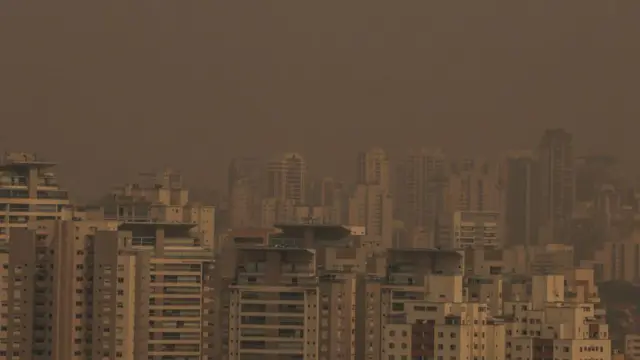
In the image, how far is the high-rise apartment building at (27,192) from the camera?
53.7ft

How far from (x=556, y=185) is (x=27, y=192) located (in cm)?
295

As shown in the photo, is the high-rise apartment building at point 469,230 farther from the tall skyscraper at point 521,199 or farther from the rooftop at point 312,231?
the rooftop at point 312,231

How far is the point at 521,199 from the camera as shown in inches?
643

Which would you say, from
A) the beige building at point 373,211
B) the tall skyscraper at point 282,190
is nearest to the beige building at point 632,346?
the beige building at point 373,211

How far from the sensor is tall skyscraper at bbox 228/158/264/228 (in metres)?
15.9

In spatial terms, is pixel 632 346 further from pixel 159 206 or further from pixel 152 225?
pixel 159 206

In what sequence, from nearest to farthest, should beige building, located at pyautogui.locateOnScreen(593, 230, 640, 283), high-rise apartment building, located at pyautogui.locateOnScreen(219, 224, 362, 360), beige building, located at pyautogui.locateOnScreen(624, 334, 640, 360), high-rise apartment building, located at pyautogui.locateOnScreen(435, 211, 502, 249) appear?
beige building, located at pyautogui.locateOnScreen(624, 334, 640, 360) → high-rise apartment building, located at pyautogui.locateOnScreen(219, 224, 362, 360) → high-rise apartment building, located at pyautogui.locateOnScreen(435, 211, 502, 249) → beige building, located at pyautogui.locateOnScreen(593, 230, 640, 283)

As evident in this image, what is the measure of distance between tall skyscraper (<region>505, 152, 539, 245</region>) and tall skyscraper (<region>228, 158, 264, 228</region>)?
131 centimetres

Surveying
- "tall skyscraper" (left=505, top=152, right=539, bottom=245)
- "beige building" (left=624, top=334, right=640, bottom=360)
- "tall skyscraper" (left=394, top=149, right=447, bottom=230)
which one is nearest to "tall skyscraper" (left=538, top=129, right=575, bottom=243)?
"tall skyscraper" (left=505, top=152, right=539, bottom=245)

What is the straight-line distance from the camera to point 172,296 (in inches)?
607

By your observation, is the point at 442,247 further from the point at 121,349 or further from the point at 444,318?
the point at 444,318

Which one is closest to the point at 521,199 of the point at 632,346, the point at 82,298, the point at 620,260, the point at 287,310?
the point at 620,260

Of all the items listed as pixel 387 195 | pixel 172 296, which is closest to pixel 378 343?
pixel 172 296

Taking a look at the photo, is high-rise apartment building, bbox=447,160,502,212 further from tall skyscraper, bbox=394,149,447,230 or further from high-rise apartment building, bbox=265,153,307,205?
high-rise apartment building, bbox=265,153,307,205
